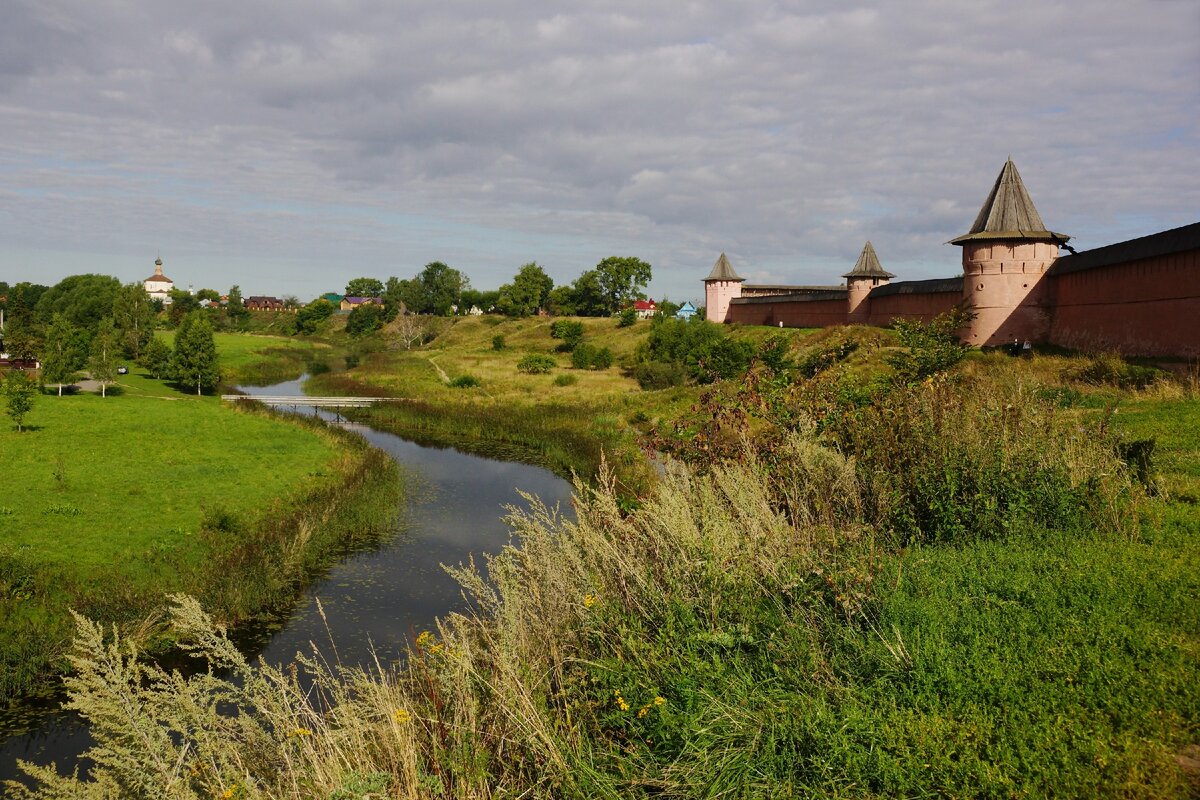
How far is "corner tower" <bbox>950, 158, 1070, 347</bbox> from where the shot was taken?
25453 mm

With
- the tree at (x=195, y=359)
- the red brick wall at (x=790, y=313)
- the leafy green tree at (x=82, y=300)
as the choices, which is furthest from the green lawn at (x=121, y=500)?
the leafy green tree at (x=82, y=300)

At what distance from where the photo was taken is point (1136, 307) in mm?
19688

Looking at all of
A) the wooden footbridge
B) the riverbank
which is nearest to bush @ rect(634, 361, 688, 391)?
the wooden footbridge

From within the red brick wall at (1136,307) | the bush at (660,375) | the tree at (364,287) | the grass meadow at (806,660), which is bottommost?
the grass meadow at (806,660)

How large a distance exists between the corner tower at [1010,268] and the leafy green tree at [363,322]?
246 ft

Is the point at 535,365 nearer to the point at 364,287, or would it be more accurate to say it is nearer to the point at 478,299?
the point at 478,299

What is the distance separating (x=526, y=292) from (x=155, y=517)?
72.2m

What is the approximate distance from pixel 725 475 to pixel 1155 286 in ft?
55.4

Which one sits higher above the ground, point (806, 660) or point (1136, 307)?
point (1136, 307)

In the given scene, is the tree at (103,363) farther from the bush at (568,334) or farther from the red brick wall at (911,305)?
the red brick wall at (911,305)

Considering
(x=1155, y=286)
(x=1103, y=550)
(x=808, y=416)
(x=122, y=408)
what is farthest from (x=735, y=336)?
(x=1103, y=550)

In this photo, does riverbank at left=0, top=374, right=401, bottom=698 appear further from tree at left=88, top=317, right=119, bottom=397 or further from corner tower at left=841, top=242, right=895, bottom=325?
corner tower at left=841, top=242, right=895, bottom=325

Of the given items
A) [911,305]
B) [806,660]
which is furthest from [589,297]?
[806,660]

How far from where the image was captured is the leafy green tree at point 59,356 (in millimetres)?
31641
